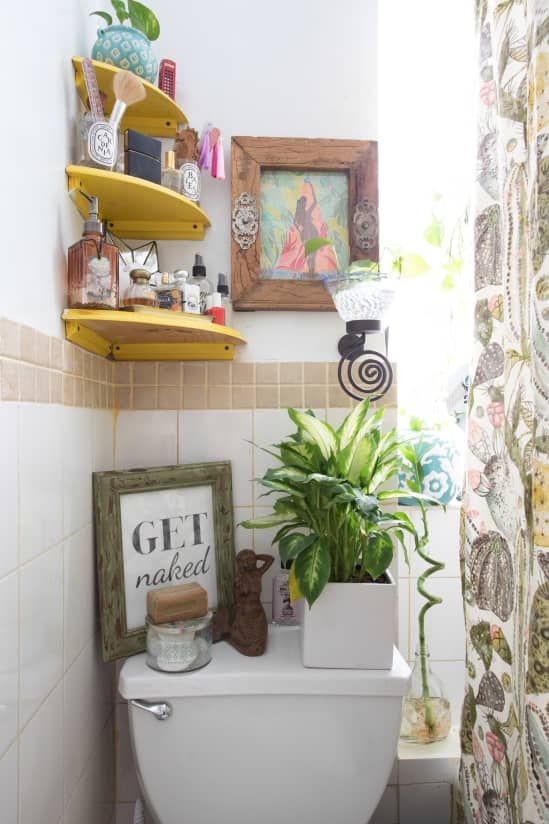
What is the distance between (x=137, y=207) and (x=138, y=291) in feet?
0.73

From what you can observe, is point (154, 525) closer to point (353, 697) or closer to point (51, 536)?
point (51, 536)

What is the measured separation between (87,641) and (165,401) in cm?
50

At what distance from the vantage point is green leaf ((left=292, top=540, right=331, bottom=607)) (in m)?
0.96

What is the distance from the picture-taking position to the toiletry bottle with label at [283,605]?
1228 mm

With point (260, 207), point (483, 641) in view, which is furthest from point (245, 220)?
point (483, 641)


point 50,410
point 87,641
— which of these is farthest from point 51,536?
point 87,641

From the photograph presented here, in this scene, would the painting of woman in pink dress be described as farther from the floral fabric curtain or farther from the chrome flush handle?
the chrome flush handle

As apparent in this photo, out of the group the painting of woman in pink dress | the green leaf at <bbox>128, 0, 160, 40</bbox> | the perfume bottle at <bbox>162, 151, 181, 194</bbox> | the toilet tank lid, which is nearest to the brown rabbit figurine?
the toilet tank lid

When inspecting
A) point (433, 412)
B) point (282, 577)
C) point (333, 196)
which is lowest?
point (282, 577)

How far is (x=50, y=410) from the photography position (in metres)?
0.83

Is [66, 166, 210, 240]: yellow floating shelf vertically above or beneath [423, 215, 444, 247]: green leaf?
beneath

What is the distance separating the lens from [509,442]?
87 centimetres

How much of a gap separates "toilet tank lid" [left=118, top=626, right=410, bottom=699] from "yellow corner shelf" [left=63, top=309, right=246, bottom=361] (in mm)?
594

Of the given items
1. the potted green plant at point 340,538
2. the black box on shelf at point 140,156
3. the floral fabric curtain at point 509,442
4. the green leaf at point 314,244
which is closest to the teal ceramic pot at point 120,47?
the black box on shelf at point 140,156
